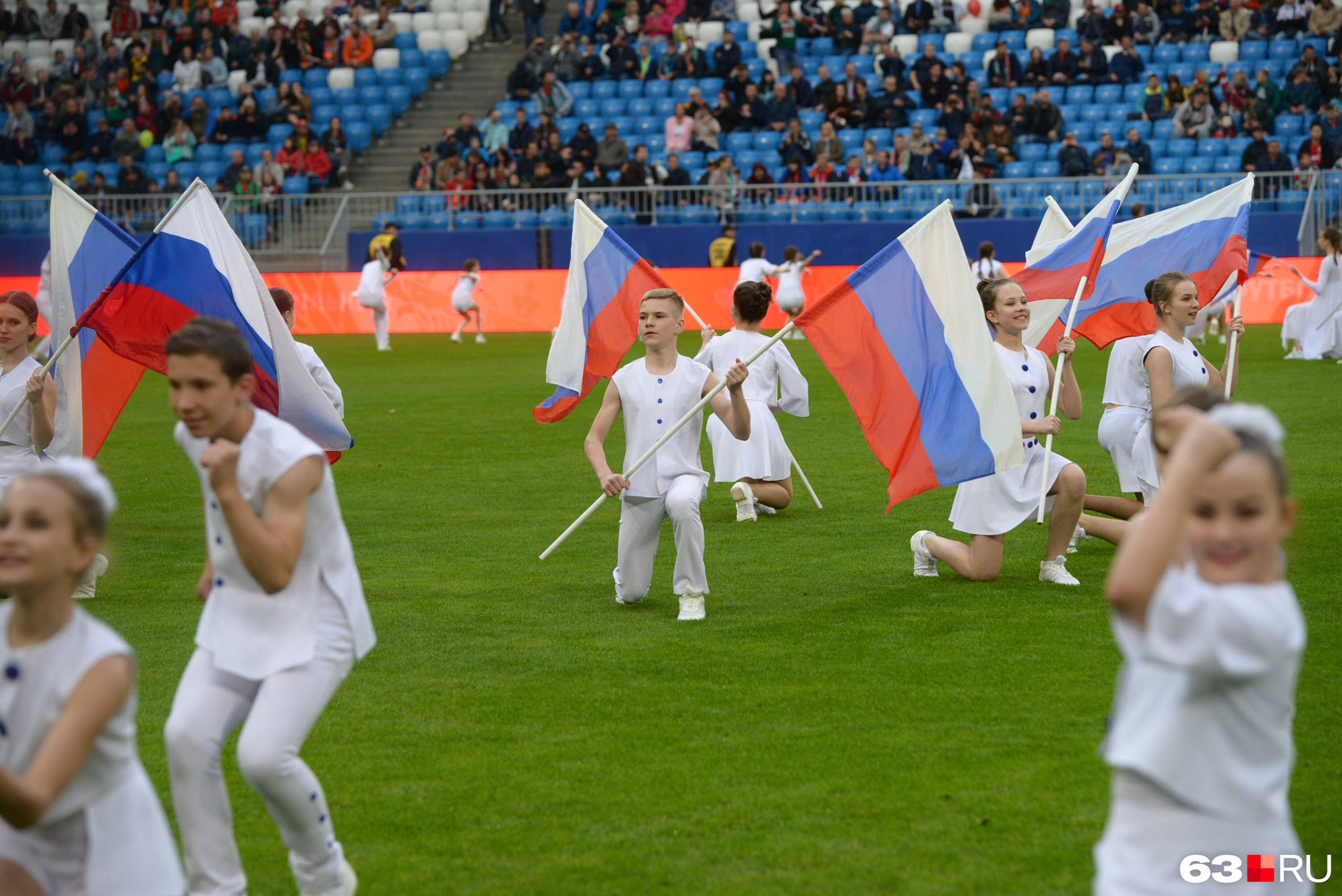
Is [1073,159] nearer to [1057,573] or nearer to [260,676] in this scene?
[1057,573]

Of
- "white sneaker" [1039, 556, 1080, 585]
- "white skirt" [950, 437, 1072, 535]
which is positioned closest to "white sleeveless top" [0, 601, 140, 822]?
"white skirt" [950, 437, 1072, 535]

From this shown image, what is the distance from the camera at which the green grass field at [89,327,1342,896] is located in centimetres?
467

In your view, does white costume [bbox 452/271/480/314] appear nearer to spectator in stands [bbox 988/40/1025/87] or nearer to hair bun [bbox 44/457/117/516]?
spectator in stands [bbox 988/40/1025/87]

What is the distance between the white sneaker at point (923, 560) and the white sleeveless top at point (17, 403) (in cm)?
498

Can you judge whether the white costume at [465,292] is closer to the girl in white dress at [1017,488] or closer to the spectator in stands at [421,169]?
the spectator in stands at [421,169]

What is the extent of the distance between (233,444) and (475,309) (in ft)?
84.9

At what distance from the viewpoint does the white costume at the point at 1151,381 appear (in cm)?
849

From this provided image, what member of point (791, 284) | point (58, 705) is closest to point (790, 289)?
point (791, 284)

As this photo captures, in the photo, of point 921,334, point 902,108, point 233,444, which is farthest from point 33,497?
point 902,108

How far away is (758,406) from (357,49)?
30520 mm

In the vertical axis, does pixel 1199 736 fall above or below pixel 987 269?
above

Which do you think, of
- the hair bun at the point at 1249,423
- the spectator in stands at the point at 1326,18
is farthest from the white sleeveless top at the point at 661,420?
the spectator in stands at the point at 1326,18

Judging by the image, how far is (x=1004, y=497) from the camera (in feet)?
27.8

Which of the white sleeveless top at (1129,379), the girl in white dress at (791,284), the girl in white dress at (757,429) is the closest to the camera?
the white sleeveless top at (1129,379)
